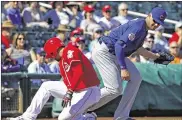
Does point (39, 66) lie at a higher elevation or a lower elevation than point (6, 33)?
lower

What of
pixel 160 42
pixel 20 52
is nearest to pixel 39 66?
Result: pixel 20 52

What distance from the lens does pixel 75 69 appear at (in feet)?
22.8

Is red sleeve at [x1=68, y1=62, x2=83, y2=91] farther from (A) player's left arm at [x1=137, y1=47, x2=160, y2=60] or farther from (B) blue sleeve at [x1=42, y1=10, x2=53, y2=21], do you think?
(B) blue sleeve at [x1=42, y1=10, x2=53, y2=21]

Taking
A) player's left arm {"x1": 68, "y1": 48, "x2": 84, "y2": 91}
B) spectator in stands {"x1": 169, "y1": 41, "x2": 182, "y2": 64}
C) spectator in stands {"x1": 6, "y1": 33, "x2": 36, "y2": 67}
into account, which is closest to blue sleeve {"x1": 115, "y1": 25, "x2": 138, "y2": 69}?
player's left arm {"x1": 68, "y1": 48, "x2": 84, "y2": 91}

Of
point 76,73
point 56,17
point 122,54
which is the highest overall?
point 122,54

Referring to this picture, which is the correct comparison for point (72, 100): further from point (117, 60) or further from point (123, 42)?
point (123, 42)

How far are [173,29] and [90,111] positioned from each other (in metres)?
8.00

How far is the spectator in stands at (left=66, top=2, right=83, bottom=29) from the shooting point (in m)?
13.7

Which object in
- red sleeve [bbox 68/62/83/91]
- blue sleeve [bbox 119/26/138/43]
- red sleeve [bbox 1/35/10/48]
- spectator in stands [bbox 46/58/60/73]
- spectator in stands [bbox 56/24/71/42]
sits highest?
blue sleeve [bbox 119/26/138/43]

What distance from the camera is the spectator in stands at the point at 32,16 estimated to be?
1316 cm

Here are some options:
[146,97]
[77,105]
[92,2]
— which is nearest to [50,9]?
[92,2]

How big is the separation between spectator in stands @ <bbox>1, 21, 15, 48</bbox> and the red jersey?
4822mm

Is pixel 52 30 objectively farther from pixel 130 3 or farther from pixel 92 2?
pixel 130 3

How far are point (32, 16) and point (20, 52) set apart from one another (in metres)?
1.96
